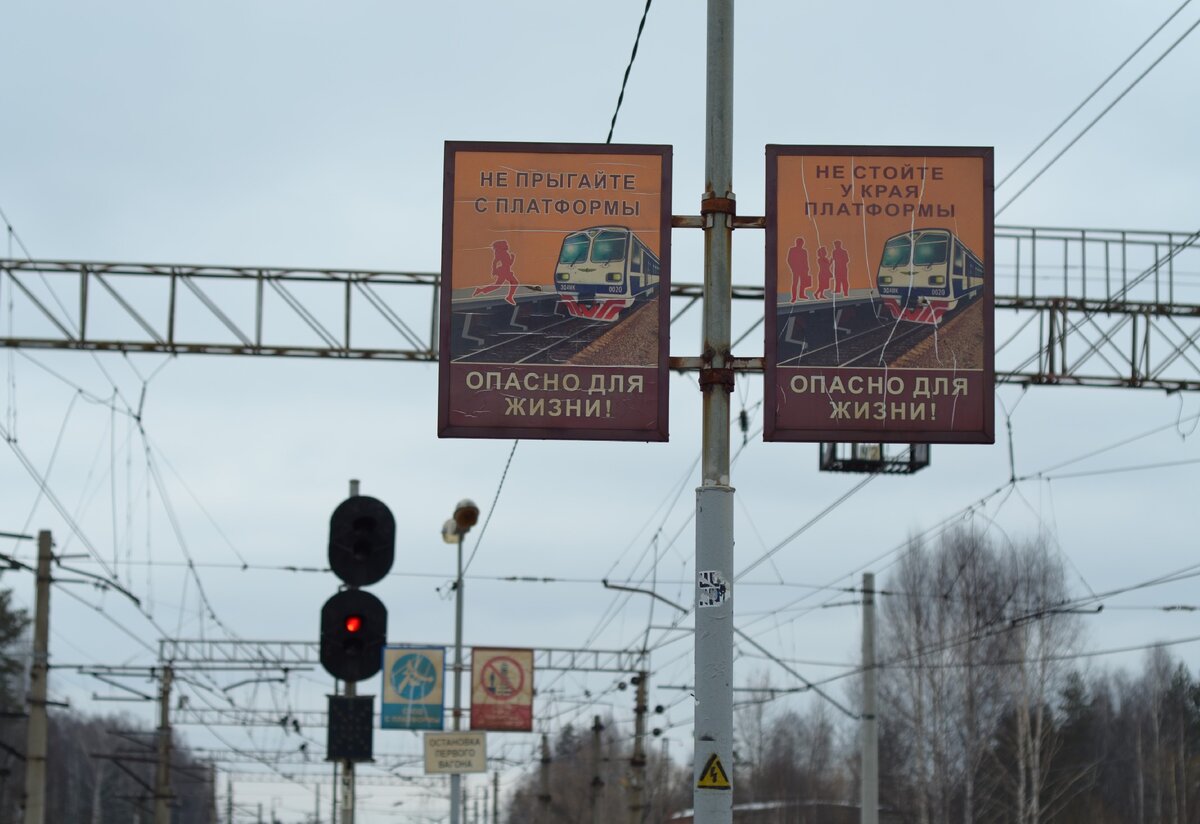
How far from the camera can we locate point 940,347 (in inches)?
421

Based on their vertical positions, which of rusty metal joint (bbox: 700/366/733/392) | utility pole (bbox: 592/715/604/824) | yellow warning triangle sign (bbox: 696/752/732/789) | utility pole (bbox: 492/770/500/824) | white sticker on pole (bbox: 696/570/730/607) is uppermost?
rusty metal joint (bbox: 700/366/733/392)

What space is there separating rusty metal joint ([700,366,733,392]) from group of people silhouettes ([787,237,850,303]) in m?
0.62

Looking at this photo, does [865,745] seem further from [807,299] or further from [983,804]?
[983,804]

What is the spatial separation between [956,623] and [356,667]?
46424 mm

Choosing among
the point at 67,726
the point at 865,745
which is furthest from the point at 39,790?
the point at 67,726

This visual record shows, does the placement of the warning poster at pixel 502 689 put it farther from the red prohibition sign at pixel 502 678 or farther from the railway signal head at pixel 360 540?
the railway signal head at pixel 360 540

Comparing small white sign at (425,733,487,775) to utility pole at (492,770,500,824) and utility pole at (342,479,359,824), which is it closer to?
utility pole at (342,479,359,824)

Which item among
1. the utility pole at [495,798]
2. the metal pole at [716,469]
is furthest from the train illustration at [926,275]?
the utility pole at [495,798]

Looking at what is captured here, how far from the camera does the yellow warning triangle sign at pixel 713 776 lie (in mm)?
9883

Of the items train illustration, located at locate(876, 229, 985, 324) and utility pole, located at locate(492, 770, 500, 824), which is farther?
utility pole, located at locate(492, 770, 500, 824)

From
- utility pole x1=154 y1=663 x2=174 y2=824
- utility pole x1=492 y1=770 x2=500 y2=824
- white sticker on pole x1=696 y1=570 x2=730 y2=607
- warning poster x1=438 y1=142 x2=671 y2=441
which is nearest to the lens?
white sticker on pole x1=696 y1=570 x2=730 y2=607

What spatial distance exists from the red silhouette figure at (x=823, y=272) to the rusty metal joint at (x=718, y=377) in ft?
2.44

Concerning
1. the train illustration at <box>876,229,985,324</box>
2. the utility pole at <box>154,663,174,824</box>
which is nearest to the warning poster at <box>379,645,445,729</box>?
the utility pole at <box>154,663,174,824</box>

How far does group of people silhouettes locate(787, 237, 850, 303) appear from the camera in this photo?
34.9 feet
